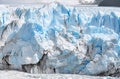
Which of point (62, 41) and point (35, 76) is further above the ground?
point (62, 41)

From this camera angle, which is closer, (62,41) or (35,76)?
(35,76)

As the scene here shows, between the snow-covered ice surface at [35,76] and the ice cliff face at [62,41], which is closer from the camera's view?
the snow-covered ice surface at [35,76]

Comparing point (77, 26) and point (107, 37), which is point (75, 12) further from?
point (107, 37)

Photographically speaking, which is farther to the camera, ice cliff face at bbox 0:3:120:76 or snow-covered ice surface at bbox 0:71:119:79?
ice cliff face at bbox 0:3:120:76

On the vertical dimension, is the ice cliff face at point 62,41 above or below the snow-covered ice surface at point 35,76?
above

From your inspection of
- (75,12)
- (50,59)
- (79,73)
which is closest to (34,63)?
(50,59)

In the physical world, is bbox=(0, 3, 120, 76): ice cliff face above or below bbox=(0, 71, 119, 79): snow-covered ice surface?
above

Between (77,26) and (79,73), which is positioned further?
(77,26)

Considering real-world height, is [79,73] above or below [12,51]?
below
